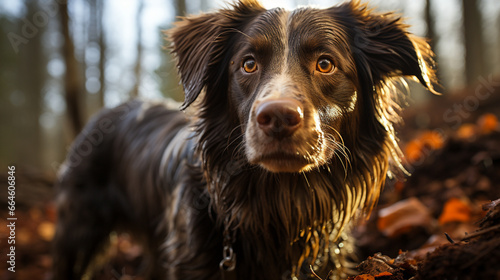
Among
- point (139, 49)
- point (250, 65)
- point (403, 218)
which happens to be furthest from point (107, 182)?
point (139, 49)

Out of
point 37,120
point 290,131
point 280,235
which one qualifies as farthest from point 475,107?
point 37,120

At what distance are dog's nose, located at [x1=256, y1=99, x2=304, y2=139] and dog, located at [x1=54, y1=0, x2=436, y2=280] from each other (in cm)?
13

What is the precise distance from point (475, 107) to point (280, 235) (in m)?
7.15

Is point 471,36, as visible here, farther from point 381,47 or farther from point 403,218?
point 381,47

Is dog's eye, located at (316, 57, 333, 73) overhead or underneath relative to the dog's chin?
overhead

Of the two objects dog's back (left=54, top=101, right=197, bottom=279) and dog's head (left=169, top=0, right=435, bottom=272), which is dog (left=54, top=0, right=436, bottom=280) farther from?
dog's back (left=54, top=101, right=197, bottom=279)

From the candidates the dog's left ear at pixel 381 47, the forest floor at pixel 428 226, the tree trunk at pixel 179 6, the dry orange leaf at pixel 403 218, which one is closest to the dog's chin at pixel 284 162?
the forest floor at pixel 428 226

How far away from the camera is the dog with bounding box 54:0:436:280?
92.8 inches

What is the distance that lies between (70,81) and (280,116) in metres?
6.25

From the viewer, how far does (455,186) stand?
4.21 m

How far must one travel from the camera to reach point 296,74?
2.27 meters

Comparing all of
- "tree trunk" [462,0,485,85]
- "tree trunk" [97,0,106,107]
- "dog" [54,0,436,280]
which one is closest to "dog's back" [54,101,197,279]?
"dog" [54,0,436,280]

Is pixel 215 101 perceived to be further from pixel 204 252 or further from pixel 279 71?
pixel 204 252

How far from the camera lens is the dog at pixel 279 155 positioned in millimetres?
2357
